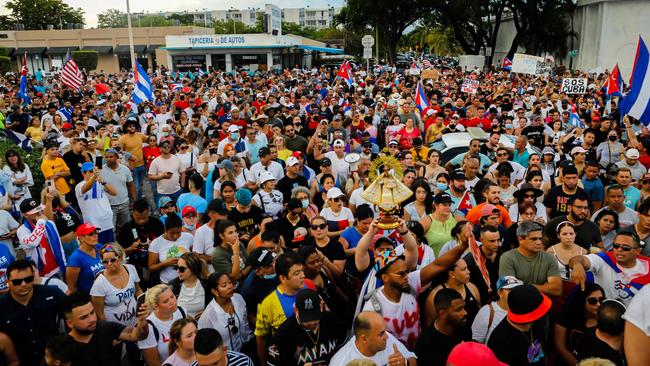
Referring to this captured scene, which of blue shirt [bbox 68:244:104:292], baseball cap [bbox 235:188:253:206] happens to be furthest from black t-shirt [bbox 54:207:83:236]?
baseball cap [bbox 235:188:253:206]

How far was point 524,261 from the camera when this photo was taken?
4.54 meters

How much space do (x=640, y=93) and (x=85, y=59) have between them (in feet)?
175

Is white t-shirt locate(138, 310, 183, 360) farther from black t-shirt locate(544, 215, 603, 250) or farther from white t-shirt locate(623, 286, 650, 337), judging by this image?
black t-shirt locate(544, 215, 603, 250)

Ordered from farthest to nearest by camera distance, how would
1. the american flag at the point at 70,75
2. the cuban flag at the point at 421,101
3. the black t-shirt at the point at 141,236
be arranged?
the american flag at the point at 70,75, the cuban flag at the point at 421,101, the black t-shirt at the point at 141,236

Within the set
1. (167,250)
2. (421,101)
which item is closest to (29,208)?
(167,250)

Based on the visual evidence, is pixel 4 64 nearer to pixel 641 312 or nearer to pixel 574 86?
pixel 574 86

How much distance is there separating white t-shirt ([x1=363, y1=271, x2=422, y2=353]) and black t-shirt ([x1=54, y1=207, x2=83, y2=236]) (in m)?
4.20

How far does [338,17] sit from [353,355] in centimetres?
4974

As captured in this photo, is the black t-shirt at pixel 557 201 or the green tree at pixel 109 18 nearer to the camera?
the black t-shirt at pixel 557 201

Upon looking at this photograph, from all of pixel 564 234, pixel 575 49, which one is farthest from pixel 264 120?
pixel 575 49

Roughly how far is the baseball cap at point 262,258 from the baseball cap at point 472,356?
2.17m

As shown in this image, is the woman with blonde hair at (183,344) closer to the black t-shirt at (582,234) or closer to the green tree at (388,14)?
the black t-shirt at (582,234)

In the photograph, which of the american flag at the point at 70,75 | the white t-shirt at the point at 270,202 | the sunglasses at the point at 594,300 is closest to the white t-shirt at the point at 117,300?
the white t-shirt at the point at 270,202

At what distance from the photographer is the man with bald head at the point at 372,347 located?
3441mm
